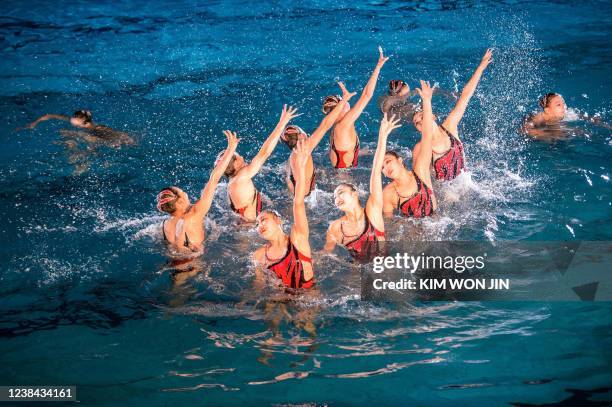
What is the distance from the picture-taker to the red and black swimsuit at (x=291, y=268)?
617cm

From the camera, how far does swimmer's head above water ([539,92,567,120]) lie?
936cm

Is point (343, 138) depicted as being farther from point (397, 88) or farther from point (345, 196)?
point (345, 196)

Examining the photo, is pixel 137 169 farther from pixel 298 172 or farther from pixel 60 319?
pixel 298 172

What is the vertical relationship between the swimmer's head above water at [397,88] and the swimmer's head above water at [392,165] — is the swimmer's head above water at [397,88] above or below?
above

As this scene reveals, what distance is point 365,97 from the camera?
24.8ft

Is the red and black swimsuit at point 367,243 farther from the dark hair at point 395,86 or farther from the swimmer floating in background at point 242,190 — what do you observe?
the dark hair at point 395,86

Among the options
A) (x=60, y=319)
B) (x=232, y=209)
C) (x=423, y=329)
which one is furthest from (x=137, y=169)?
(x=423, y=329)

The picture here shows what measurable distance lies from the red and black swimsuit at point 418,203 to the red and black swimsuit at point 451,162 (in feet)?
2.91

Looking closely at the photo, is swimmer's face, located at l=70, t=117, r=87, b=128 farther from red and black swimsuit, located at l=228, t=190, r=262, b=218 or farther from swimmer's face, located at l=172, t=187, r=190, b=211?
swimmer's face, located at l=172, t=187, r=190, b=211

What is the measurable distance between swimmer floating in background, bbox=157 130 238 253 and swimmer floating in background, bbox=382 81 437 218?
1.84m

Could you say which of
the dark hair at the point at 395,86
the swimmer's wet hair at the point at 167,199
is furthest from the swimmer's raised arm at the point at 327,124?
the dark hair at the point at 395,86

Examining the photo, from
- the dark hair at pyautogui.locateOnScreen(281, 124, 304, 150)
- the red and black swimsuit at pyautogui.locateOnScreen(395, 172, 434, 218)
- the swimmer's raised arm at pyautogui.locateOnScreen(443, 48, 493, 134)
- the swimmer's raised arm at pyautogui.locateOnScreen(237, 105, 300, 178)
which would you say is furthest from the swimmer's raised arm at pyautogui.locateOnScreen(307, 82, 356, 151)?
the swimmer's raised arm at pyautogui.locateOnScreen(443, 48, 493, 134)

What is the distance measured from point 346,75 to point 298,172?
24.0ft

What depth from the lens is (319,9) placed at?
15.2m
